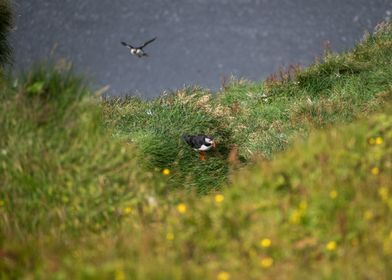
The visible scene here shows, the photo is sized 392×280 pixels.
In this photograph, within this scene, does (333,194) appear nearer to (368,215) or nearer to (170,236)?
(368,215)

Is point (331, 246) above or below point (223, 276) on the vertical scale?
above

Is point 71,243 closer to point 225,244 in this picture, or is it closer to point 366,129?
point 225,244

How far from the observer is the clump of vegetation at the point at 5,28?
37.7 ft

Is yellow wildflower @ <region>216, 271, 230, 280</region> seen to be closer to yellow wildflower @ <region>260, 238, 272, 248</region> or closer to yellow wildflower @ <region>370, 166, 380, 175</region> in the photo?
yellow wildflower @ <region>260, 238, 272, 248</region>

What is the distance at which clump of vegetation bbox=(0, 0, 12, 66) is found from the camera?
11484mm

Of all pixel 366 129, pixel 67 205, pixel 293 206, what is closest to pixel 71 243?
pixel 67 205

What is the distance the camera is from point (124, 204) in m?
5.66

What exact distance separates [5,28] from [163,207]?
7.67 metres

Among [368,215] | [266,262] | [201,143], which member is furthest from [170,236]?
[201,143]

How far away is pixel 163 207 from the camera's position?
18.2 ft

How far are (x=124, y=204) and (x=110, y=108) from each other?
28.6ft

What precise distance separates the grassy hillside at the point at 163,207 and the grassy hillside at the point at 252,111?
10.9ft

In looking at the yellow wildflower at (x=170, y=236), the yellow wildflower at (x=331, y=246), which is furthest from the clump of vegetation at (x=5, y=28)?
the yellow wildflower at (x=331, y=246)

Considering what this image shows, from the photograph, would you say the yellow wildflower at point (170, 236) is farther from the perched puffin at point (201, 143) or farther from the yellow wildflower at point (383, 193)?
the perched puffin at point (201, 143)
